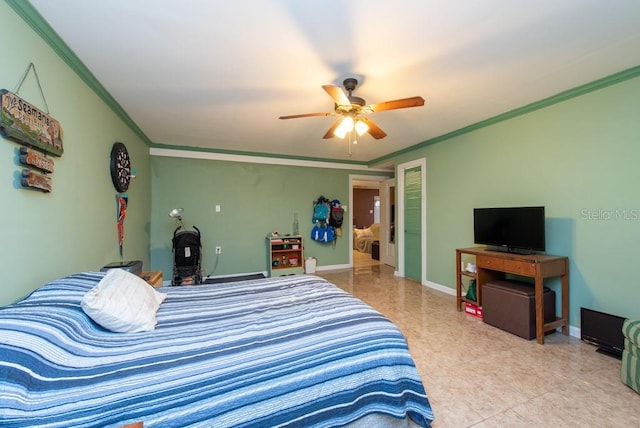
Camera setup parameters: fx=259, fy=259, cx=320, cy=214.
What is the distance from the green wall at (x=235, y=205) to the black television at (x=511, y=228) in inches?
119

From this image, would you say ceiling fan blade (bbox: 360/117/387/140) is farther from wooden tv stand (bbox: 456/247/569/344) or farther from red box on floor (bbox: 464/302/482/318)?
red box on floor (bbox: 464/302/482/318)

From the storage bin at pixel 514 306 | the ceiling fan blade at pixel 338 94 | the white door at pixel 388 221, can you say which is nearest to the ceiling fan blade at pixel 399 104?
the ceiling fan blade at pixel 338 94

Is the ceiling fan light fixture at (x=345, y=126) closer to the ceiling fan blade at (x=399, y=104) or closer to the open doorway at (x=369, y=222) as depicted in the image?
the ceiling fan blade at (x=399, y=104)

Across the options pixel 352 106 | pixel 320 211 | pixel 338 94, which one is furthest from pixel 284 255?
pixel 338 94

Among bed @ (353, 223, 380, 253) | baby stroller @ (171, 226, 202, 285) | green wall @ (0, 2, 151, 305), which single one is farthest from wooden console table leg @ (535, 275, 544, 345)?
bed @ (353, 223, 380, 253)

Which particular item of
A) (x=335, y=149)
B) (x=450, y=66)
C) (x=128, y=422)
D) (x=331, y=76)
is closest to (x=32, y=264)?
(x=128, y=422)

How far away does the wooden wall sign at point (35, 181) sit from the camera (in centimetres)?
145

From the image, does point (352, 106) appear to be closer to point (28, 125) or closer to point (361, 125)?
point (361, 125)

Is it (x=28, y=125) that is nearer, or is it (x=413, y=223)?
(x=28, y=125)

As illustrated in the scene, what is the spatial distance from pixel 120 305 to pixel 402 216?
178 inches

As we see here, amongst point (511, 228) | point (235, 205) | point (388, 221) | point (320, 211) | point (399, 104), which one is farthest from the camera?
point (388, 221)

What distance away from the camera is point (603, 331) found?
2311 millimetres

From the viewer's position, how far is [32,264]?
5.09 ft

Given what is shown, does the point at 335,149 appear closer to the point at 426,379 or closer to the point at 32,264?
the point at 426,379
